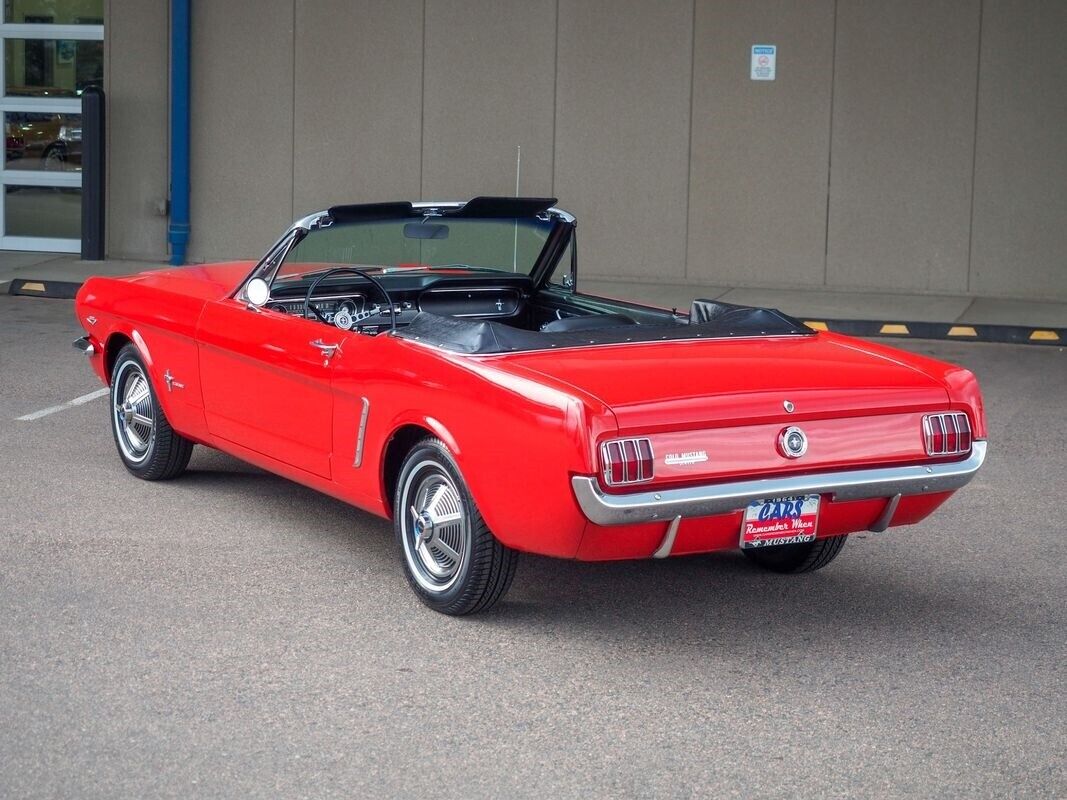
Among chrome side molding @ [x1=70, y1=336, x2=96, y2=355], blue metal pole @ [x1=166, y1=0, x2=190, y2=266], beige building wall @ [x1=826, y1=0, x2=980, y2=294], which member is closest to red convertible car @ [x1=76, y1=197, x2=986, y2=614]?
chrome side molding @ [x1=70, y1=336, x2=96, y2=355]

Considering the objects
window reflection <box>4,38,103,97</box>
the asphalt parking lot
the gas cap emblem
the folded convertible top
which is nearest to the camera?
the asphalt parking lot

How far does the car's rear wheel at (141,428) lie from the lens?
22.5ft

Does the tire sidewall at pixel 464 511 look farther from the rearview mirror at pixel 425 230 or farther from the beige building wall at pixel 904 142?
the beige building wall at pixel 904 142

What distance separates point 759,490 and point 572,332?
1.01 meters

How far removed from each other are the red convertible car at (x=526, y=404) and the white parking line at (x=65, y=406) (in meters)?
2.02

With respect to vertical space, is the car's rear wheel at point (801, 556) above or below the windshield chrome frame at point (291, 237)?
below

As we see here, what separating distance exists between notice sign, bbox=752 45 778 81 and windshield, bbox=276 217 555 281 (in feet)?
28.5

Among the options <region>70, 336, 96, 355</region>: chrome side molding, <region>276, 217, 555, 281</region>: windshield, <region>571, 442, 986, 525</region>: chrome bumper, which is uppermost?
<region>276, 217, 555, 281</region>: windshield

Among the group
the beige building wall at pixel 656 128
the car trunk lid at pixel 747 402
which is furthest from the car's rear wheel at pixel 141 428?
the beige building wall at pixel 656 128

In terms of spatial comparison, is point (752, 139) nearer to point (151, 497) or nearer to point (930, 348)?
point (930, 348)

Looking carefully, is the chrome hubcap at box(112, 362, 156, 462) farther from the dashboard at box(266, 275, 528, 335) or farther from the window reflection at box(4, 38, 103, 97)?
the window reflection at box(4, 38, 103, 97)

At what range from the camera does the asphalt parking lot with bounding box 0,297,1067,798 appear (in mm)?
3918

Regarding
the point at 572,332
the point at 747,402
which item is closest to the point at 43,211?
the point at 572,332

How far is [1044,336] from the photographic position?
40.3ft
